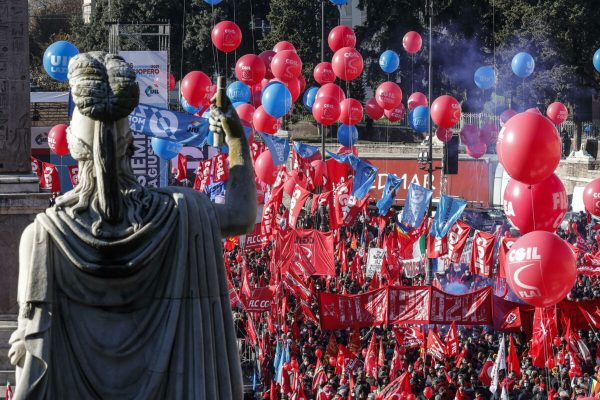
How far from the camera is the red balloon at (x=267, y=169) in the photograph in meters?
26.8

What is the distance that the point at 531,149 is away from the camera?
13.5m

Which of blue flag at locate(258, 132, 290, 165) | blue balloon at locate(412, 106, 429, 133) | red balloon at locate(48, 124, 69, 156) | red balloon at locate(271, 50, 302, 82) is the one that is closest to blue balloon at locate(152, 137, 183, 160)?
blue flag at locate(258, 132, 290, 165)

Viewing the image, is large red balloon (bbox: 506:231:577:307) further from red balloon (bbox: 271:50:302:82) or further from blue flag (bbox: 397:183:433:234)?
red balloon (bbox: 271:50:302:82)

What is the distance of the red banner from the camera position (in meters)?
21.8

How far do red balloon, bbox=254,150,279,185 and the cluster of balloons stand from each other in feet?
39.1

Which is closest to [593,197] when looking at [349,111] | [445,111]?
[445,111]

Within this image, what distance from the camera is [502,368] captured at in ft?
53.6

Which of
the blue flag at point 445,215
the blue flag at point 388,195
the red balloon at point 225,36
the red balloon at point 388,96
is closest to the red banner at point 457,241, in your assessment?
the blue flag at point 445,215

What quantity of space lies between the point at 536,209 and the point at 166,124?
844 centimetres

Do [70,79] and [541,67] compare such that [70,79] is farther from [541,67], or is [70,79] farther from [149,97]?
[541,67]

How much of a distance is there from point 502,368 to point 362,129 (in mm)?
38312

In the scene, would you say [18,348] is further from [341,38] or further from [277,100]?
[341,38]

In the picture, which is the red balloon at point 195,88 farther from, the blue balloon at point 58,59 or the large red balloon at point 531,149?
the large red balloon at point 531,149

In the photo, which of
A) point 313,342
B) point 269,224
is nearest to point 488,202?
point 269,224
